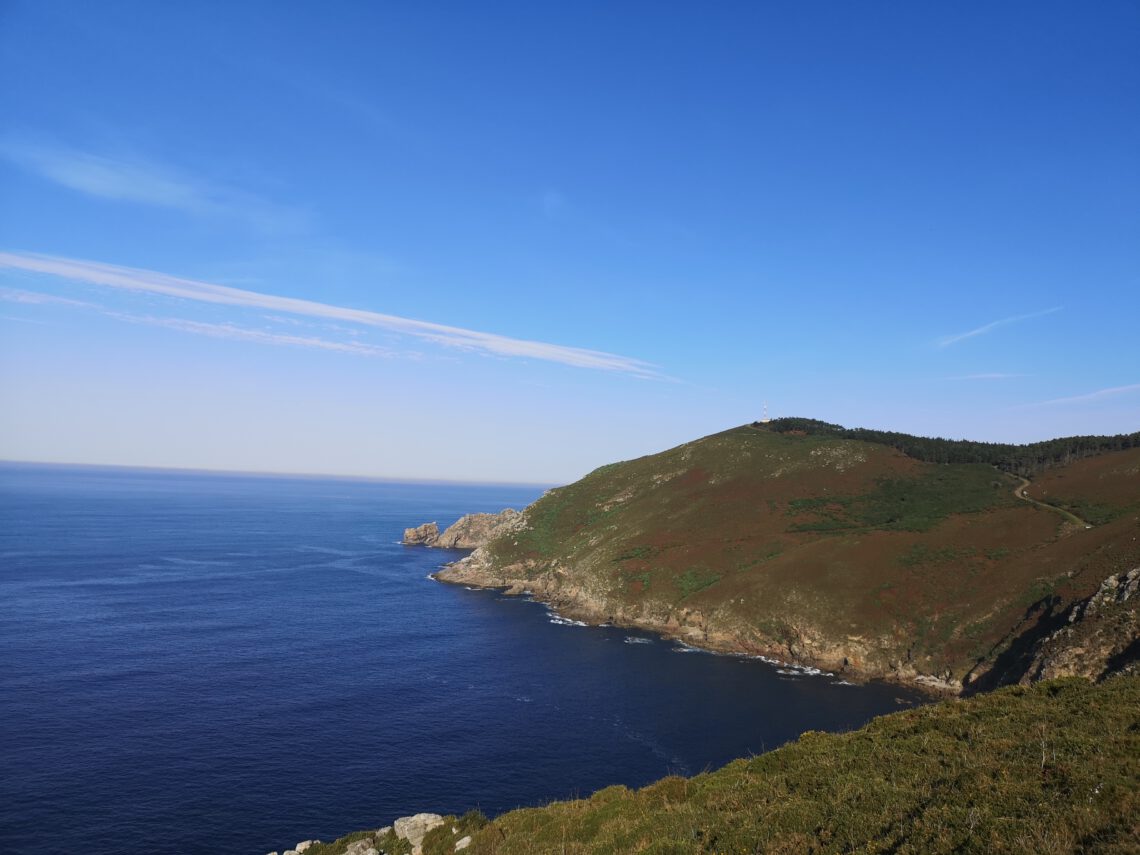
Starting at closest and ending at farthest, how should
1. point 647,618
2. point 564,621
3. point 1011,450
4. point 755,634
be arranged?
point 755,634 < point 647,618 < point 564,621 < point 1011,450

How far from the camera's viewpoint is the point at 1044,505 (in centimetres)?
11600

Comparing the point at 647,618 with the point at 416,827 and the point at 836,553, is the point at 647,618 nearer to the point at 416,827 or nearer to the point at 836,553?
the point at 836,553

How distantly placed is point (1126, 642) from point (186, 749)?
9892 centimetres

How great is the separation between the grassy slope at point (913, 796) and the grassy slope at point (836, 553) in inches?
2697

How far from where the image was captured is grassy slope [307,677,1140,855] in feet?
57.4

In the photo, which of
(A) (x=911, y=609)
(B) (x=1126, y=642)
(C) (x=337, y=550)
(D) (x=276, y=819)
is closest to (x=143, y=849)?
(D) (x=276, y=819)

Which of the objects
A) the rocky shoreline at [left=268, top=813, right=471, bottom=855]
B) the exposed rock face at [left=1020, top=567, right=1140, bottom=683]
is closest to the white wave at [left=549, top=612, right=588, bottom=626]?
the exposed rock face at [left=1020, top=567, right=1140, bottom=683]

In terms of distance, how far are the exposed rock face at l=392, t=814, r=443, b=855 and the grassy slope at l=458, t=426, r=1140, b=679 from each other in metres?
81.5

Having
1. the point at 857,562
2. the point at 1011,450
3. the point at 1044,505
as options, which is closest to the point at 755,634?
the point at 857,562

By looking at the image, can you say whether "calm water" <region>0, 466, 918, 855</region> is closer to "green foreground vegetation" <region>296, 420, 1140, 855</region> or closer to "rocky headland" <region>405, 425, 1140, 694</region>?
"rocky headland" <region>405, 425, 1140, 694</region>

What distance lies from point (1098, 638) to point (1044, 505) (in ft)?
203

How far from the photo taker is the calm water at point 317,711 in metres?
52.2

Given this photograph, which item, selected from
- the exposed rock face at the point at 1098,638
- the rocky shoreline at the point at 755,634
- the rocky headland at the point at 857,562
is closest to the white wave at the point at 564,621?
the rocky shoreline at the point at 755,634

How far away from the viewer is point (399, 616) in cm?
12056
